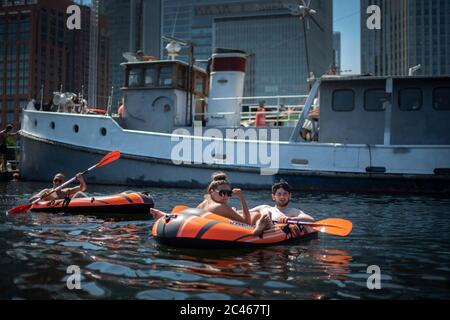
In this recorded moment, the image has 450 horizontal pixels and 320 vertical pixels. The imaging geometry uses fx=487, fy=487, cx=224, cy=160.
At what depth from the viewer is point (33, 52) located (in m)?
97.9

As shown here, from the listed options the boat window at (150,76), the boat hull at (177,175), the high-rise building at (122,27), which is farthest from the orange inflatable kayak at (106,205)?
the high-rise building at (122,27)

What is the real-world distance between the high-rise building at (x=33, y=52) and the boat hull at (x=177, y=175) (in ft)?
246

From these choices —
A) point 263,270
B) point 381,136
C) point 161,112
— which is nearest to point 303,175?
point 381,136

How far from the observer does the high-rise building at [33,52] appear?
9488cm

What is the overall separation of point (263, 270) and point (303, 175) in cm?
1097

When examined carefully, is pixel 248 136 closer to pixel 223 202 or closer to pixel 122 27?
pixel 223 202

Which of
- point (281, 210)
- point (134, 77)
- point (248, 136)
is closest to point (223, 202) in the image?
point (281, 210)

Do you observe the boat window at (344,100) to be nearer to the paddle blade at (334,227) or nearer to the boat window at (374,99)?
the boat window at (374,99)

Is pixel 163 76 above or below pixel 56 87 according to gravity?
below

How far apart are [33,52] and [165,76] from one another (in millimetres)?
87949

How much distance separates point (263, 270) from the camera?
19.6 feet

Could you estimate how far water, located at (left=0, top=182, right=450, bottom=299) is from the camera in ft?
16.5
